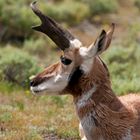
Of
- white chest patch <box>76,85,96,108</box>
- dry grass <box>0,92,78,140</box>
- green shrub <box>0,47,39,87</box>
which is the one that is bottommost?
dry grass <box>0,92,78,140</box>

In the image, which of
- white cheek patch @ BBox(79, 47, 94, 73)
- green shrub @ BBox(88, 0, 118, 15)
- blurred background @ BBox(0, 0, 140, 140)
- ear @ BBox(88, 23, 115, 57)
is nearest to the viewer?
ear @ BBox(88, 23, 115, 57)

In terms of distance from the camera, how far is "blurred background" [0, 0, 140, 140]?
33.3ft

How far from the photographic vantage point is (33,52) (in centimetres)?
2292

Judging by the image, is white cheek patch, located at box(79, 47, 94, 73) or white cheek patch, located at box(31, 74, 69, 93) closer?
white cheek patch, located at box(79, 47, 94, 73)

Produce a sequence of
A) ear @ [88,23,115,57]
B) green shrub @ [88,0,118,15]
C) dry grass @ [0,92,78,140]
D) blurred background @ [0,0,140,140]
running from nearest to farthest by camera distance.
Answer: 1. ear @ [88,23,115,57]
2. dry grass @ [0,92,78,140]
3. blurred background @ [0,0,140,140]
4. green shrub @ [88,0,118,15]

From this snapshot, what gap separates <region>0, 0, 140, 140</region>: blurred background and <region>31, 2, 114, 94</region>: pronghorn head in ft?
5.39

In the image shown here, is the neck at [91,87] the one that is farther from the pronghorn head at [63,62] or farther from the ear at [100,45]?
the ear at [100,45]

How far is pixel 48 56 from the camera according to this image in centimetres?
2236

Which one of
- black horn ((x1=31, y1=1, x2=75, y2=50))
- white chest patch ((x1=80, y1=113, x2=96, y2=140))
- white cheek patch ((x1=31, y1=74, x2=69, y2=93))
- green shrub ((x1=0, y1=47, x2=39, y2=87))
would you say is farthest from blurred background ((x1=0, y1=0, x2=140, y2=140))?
black horn ((x1=31, y1=1, x2=75, y2=50))

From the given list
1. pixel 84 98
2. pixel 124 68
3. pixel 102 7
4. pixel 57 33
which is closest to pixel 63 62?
pixel 57 33

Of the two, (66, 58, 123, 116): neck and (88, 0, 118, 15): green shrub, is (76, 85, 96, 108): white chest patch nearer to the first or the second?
(66, 58, 123, 116): neck

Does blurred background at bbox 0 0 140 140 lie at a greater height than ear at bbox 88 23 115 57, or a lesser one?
lesser

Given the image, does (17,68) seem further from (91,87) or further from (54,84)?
(91,87)

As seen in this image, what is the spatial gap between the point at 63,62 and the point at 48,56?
14616mm
